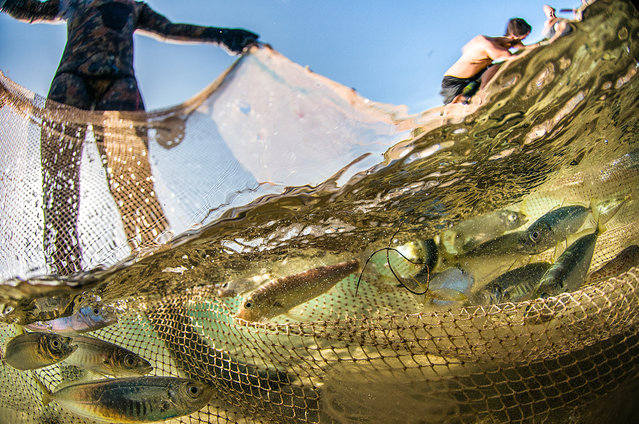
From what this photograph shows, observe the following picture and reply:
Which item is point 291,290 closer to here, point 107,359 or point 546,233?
point 107,359

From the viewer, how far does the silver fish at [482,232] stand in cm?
376

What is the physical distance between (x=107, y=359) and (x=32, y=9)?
3893mm

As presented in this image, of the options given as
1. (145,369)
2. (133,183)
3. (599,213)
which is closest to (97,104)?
(133,183)

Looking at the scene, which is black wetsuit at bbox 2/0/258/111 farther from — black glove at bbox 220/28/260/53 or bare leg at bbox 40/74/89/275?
black glove at bbox 220/28/260/53

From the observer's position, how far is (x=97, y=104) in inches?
136

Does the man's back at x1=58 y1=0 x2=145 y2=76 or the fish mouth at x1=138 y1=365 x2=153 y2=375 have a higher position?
the man's back at x1=58 y1=0 x2=145 y2=76

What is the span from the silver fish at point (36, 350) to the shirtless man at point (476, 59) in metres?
4.08

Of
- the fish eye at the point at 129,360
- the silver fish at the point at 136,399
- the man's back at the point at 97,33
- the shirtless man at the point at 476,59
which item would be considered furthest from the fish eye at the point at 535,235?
the man's back at the point at 97,33

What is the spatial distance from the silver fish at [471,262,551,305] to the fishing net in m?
0.41

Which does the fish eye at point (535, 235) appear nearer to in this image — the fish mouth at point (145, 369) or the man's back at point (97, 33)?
the fish mouth at point (145, 369)

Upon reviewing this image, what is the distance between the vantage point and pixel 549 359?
6.48ft

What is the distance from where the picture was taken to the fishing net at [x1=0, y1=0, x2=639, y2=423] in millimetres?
1990

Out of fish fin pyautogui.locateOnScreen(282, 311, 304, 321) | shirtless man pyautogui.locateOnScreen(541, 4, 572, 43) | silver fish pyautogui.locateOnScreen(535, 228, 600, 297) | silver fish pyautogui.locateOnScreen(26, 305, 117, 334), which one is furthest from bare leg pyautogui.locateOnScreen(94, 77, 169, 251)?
silver fish pyautogui.locateOnScreen(535, 228, 600, 297)

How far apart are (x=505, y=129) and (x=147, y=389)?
3.94 meters
